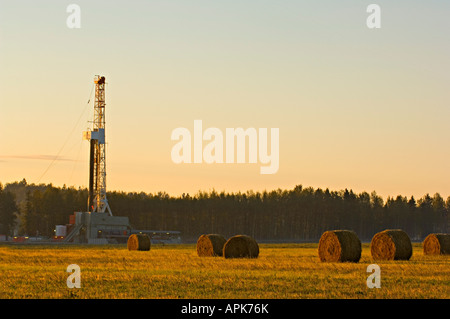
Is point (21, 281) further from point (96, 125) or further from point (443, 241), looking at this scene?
point (96, 125)

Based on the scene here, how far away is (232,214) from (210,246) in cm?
11894

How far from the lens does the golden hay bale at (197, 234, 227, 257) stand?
125ft

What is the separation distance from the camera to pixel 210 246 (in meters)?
38.3

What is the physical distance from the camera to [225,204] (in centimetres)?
16262

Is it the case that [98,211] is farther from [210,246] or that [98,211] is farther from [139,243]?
[210,246]

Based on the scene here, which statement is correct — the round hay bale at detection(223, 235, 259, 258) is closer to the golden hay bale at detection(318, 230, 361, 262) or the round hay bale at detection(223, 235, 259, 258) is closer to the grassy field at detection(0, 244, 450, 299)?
the golden hay bale at detection(318, 230, 361, 262)

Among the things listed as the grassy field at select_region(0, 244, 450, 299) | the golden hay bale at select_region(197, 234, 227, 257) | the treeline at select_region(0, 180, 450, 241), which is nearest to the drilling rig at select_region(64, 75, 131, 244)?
the treeline at select_region(0, 180, 450, 241)

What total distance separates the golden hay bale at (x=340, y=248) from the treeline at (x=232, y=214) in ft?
316

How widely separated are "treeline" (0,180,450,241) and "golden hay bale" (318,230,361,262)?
9630cm

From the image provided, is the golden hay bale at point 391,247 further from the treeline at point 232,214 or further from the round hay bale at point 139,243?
the treeline at point 232,214

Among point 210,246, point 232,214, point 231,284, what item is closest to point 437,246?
point 210,246

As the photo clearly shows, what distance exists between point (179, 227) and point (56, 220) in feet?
112
